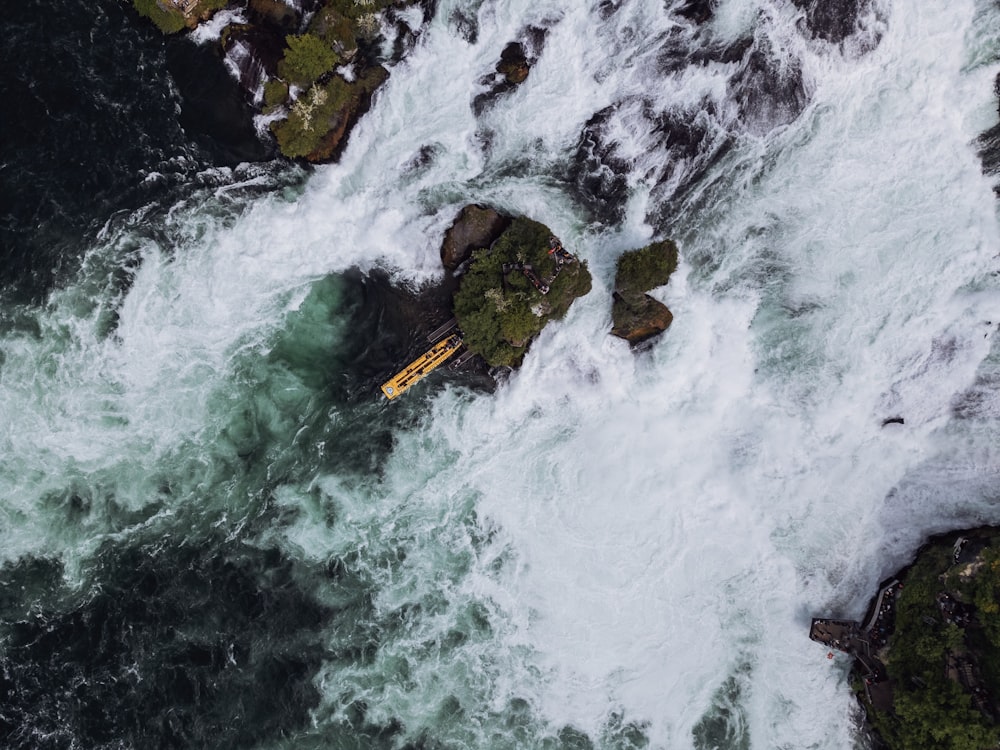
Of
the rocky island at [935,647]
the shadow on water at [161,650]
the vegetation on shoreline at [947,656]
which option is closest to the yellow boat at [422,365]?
the shadow on water at [161,650]

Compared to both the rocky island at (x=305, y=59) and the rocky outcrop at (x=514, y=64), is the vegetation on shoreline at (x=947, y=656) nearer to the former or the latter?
the rocky outcrop at (x=514, y=64)

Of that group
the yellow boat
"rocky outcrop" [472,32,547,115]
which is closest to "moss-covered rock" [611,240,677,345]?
the yellow boat

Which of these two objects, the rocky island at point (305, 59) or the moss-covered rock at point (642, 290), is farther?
the rocky island at point (305, 59)

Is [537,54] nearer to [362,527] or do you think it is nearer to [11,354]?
[362,527]

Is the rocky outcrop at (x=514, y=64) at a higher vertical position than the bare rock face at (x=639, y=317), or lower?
higher

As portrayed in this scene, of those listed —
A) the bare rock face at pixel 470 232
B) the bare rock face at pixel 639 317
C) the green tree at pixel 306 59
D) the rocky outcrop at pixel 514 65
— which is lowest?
the bare rock face at pixel 639 317

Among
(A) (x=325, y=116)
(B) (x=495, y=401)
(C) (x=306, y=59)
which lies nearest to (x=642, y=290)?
(B) (x=495, y=401)
